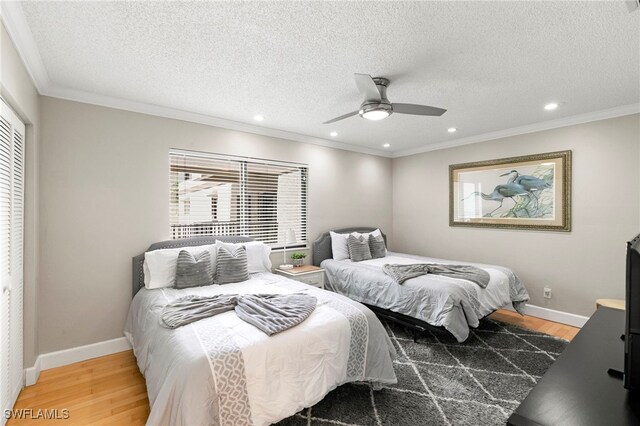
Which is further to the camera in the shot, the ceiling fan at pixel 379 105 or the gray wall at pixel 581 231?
the gray wall at pixel 581 231

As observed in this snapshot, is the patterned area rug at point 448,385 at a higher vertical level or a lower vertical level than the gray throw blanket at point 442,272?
lower

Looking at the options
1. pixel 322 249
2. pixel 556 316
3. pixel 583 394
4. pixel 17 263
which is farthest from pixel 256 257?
pixel 556 316

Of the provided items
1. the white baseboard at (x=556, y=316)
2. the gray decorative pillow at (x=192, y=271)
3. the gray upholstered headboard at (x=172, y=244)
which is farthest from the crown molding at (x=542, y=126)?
the gray decorative pillow at (x=192, y=271)

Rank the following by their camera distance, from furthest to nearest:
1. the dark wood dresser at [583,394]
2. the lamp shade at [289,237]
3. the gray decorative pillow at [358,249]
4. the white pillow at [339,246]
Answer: the white pillow at [339,246], the gray decorative pillow at [358,249], the lamp shade at [289,237], the dark wood dresser at [583,394]

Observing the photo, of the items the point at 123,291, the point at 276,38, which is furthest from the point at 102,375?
the point at 276,38

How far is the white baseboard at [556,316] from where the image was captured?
3.65 meters

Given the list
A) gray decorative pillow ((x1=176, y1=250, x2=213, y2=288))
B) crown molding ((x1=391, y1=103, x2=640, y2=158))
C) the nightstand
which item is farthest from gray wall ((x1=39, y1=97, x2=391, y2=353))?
crown molding ((x1=391, y1=103, x2=640, y2=158))

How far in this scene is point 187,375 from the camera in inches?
60.5

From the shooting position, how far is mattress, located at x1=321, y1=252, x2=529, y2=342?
2.91m

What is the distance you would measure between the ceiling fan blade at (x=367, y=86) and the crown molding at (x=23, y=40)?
2.08m

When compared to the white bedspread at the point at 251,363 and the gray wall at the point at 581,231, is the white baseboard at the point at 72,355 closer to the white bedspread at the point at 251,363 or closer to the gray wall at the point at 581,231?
the white bedspread at the point at 251,363

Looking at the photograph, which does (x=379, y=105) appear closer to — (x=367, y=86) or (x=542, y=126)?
(x=367, y=86)

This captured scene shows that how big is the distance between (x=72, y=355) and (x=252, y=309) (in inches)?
81.5

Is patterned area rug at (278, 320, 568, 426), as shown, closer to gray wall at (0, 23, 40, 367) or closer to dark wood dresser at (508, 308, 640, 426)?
dark wood dresser at (508, 308, 640, 426)
